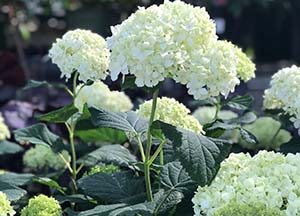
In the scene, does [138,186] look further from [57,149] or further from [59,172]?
[59,172]

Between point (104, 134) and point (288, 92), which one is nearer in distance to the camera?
point (288, 92)

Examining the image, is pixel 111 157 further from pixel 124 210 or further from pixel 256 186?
pixel 256 186

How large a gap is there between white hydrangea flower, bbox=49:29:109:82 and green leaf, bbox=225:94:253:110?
460 millimetres

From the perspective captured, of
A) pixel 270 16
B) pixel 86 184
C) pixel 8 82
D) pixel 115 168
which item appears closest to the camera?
pixel 86 184

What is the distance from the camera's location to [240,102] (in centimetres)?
202

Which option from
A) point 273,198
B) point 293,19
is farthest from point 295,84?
point 293,19

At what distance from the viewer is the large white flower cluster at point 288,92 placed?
5.71 ft

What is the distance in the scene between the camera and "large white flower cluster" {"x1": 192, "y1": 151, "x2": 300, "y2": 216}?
1223mm

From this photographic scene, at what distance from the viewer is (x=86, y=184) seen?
157 cm

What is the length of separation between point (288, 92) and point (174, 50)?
570 millimetres

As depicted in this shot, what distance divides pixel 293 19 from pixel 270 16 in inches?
25.5

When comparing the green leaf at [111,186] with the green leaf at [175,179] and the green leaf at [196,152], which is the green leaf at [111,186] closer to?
the green leaf at [175,179]

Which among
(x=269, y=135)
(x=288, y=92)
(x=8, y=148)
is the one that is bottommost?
(x=8, y=148)

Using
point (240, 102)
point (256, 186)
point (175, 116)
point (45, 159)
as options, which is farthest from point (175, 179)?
point (45, 159)
